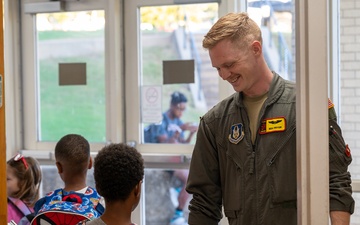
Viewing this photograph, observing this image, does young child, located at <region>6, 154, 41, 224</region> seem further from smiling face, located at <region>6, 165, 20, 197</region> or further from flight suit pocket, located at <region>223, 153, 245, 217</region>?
flight suit pocket, located at <region>223, 153, 245, 217</region>

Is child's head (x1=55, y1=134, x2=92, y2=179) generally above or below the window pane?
below

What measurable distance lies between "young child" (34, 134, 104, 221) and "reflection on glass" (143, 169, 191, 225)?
5.24ft

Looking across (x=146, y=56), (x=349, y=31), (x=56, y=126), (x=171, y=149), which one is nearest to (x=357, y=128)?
(x=349, y=31)

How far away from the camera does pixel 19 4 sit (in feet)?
16.0

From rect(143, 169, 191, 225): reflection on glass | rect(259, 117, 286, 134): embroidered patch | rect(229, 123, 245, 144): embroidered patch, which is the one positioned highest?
rect(259, 117, 286, 134): embroidered patch

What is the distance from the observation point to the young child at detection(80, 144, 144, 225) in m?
2.08

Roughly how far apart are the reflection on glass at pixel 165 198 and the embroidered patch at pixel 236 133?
91.2 inches

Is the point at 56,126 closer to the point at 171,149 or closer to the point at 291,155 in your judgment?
the point at 171,149

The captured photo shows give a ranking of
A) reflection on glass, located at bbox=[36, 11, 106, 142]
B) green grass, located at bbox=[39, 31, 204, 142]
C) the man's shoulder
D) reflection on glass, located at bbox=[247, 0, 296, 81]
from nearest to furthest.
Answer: the man's shoulder < reflection on glass, located at bbox=[247, 0, 296, 81] < green grass, located at bbox=[39, 31, 204, 142] < reflection on glass, located at bbox=[36, 11, 106, 142]

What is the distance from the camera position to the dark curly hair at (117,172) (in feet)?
6.95

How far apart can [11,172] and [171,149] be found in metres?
1.36

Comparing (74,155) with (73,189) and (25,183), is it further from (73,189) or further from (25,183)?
(25,183)

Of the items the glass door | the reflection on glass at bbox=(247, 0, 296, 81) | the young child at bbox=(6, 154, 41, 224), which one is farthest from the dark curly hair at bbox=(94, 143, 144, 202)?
the reflection on glass at bbox=(247, 0, 296, 81)

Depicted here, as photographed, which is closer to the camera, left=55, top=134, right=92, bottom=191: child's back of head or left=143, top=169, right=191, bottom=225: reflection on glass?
left=55, top=134, right=92, bottom=191: child's back of head
